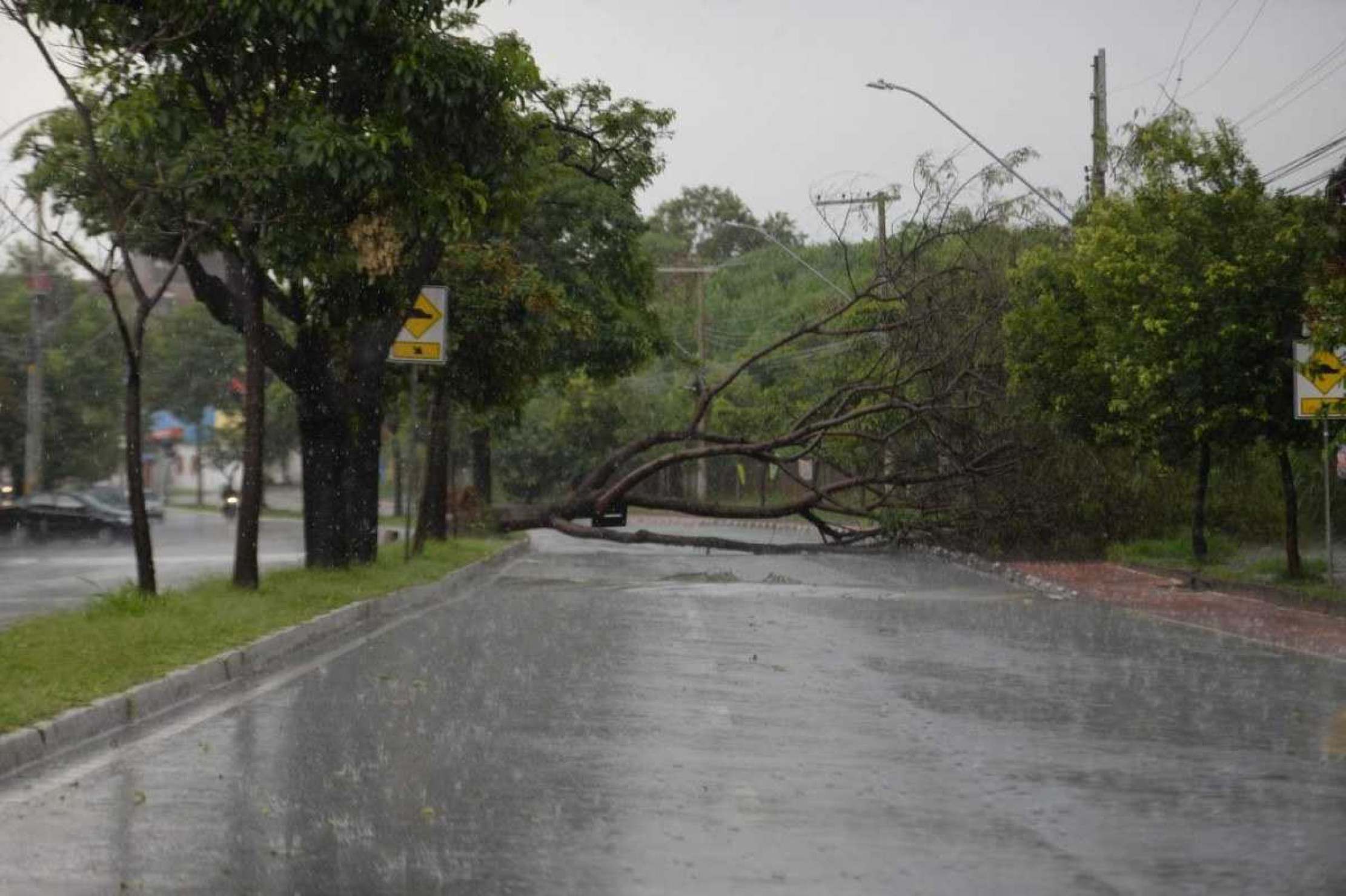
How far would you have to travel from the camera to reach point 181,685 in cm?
1171

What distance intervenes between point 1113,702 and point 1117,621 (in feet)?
24.1

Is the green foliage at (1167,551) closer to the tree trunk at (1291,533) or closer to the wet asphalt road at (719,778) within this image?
the tree trunk at (1291,533)

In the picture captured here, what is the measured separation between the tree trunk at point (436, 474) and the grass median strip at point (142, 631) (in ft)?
18.8

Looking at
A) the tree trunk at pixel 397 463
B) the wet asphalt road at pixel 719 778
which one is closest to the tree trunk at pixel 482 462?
the tree trunk at pixel 397 463

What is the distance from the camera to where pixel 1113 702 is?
1202cm

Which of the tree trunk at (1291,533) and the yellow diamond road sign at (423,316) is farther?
the tree trunk at (1291,533)

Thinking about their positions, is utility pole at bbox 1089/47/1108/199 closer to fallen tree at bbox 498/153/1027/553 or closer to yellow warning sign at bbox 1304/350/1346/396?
fallen tree at bbox 498/153/1027/553

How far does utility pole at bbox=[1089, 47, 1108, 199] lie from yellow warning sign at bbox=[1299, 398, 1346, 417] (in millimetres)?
8588

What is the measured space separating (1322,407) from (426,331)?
10969 mm

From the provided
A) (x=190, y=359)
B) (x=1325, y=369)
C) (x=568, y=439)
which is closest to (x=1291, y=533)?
(x=1325, y=369)

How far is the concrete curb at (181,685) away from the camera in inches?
362

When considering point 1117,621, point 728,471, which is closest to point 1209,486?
point 1117,621

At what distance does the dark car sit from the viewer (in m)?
44.3

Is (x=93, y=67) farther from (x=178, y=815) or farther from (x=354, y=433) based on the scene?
(x=178, y=815)
